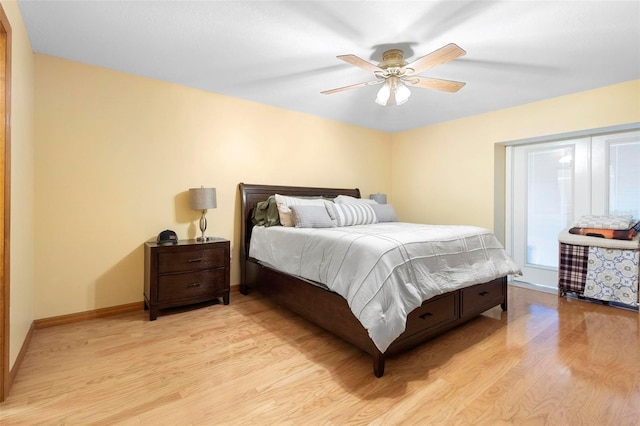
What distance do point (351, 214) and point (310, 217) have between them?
0.60 metres

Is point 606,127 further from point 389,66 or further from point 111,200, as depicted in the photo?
point 111,200

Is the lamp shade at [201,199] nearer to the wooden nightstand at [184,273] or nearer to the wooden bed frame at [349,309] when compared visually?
the wooden nightstand at [184,273]

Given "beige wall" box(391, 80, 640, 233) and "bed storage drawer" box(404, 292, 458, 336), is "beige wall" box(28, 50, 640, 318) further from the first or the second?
"bed storage drawer" box(404, 292, 458, 336)

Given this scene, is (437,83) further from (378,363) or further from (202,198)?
(202,198)

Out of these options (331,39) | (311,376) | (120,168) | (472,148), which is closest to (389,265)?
(311,376)

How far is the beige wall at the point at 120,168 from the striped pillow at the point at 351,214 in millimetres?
994

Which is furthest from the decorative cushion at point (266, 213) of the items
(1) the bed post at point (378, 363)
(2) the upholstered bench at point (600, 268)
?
(2) the upholstered bench at point (600, 268)

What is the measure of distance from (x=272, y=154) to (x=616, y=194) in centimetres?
399

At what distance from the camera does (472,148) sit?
4125mm

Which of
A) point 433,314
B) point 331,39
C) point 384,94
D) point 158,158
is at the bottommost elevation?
point 433,314

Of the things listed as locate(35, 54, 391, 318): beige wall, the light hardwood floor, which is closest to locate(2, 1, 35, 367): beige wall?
locate(35, 54, 391, 318): beige wall

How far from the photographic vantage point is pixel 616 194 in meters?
3.28

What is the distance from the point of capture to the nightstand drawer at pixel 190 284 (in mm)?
2693

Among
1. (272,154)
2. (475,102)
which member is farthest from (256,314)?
(475,102)
